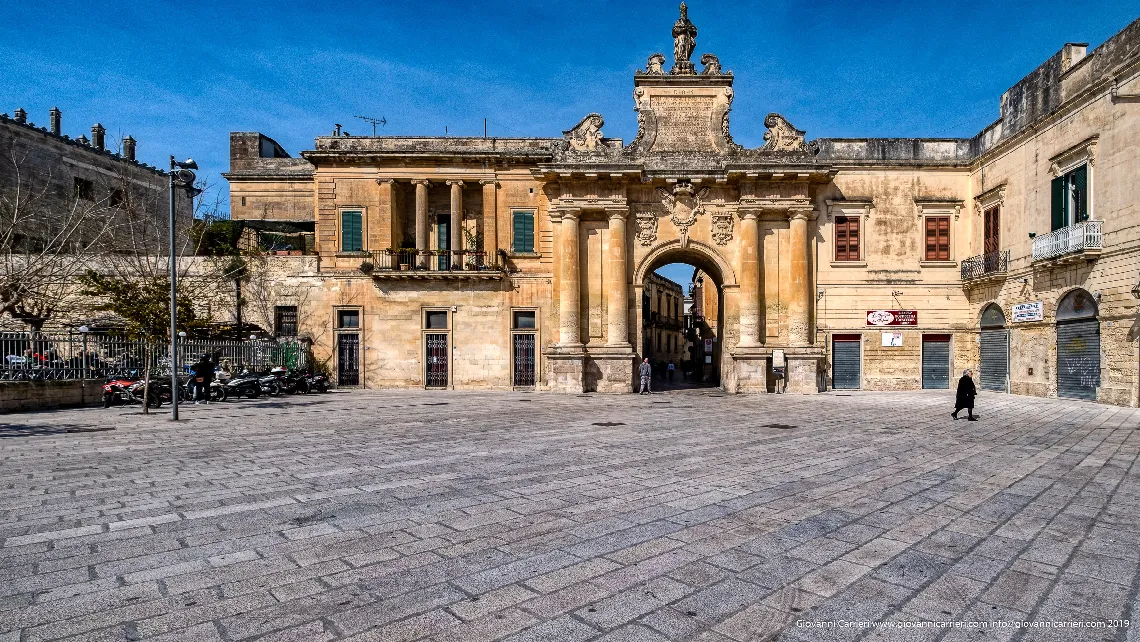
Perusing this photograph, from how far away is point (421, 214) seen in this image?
25.0m

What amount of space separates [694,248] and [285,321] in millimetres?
17160

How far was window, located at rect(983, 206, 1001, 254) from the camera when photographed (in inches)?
A: 875

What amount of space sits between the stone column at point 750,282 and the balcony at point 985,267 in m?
8.07

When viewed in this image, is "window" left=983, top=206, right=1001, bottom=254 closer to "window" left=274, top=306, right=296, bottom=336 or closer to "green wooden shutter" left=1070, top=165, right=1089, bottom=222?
"green wooden shutter" left=1070, top=165, right=1089, bottom=222

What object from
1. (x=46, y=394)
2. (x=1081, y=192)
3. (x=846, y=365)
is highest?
(x=1081, y=192)

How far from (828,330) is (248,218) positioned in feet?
96.2

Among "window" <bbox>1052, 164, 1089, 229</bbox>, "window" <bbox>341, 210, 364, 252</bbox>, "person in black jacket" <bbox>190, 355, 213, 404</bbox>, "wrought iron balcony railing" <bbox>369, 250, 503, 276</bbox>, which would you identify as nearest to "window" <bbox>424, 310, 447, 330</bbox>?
"wrought iron balcony railing" <bbox>369, 250, 503, 276</bbox>

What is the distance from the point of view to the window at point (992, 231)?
2222cm

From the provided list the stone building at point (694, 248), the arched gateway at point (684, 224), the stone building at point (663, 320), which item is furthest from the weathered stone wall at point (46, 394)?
the stone building at point (663, 320)

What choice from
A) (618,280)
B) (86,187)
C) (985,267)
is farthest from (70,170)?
(985,267)

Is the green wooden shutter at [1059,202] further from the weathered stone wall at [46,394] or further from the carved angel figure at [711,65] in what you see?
the weathered stone wall at [46,394]

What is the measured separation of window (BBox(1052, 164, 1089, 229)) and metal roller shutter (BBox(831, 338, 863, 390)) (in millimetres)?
7503

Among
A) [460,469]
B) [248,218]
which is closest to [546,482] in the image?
[460,469]

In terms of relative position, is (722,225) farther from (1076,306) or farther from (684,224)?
(1076,306)
